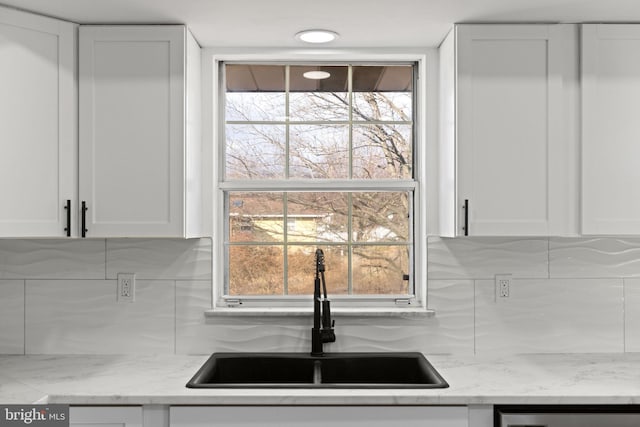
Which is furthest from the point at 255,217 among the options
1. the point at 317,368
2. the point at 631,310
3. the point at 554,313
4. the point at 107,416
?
the point at 631,310

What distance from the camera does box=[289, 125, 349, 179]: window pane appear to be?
2.57 meters

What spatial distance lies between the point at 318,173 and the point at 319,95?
1.16 feet

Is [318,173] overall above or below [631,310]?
above

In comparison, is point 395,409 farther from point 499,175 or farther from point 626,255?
point 626,255

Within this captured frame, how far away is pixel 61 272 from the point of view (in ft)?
8.03

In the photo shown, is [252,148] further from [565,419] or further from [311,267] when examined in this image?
[565,419]

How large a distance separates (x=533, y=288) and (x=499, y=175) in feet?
1.95

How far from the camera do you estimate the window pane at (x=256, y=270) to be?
2.57m

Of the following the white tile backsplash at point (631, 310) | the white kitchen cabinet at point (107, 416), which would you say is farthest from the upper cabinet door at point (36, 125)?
the white tile backsplash at point (631, 310)

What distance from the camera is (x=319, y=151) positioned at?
2.58 m

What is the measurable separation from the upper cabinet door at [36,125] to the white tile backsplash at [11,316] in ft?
1.81

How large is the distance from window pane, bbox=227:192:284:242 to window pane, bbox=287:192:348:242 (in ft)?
0.16

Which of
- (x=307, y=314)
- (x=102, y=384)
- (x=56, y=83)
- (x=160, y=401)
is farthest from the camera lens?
(x=307, y=314)

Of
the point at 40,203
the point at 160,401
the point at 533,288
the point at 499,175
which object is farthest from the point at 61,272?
the point at 533,288
